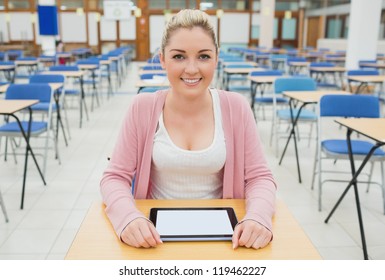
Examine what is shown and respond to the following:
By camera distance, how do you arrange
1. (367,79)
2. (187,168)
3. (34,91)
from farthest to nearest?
(367,79)
(34,91)
(187,168)

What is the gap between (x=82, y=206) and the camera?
340 cm

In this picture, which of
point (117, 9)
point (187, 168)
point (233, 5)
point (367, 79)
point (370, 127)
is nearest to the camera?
point (187, 168)

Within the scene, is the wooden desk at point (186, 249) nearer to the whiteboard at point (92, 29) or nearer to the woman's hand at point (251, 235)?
the woman's hand at point (251, 235)

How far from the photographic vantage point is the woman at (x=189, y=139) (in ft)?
4.60

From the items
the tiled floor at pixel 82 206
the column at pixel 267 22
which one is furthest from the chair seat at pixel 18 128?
the column at pixel 267 22

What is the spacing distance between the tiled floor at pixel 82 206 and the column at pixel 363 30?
515 cm

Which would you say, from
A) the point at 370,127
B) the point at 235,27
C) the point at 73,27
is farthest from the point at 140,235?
the point at 73,27

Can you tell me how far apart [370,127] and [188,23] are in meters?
1.76

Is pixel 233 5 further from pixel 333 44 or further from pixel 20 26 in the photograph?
pixel 20 26

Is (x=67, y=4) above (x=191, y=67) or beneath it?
above

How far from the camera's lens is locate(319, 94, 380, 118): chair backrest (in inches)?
132

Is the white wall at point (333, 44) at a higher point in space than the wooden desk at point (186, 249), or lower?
higher

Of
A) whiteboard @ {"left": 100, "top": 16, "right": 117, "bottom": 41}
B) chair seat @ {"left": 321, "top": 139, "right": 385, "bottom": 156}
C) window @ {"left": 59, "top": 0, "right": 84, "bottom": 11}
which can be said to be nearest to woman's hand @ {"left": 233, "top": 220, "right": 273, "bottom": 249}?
chair seat @ {"left": 321, "top": 139, "right": 385, "bottom": 156}
